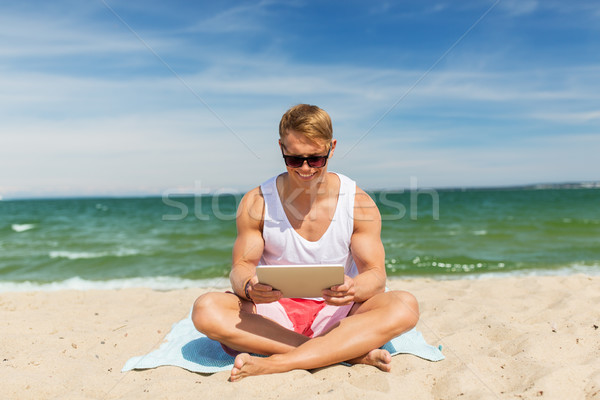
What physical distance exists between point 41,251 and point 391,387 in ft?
38.3

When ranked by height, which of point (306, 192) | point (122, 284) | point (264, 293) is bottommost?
point (122, 284)

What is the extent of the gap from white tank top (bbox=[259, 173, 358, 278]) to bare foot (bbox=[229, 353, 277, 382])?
0.79 meters

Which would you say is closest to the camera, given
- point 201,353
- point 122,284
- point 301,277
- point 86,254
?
point 301,277

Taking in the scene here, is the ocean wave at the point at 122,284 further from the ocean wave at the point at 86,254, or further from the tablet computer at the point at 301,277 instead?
the tablet computer at the point at 301,277

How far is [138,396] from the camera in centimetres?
287

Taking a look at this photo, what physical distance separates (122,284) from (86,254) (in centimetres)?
417

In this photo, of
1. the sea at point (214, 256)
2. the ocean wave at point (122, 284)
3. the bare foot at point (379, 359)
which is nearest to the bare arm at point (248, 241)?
the bare foot at point (379, 359)

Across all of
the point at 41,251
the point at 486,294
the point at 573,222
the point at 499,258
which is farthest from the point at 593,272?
the point at 41,251

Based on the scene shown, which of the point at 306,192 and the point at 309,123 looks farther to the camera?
the point at 306,192

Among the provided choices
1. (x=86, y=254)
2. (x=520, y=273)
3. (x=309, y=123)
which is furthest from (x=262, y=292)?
(x=86, y=254)

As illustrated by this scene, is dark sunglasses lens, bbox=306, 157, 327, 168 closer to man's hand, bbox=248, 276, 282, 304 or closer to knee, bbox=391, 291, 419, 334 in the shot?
man's hand, bbox=248, 276, 282, 304

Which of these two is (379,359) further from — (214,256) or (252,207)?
(214,256)

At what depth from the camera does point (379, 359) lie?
320 cm

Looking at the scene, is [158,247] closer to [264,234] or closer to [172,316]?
[172,316]
